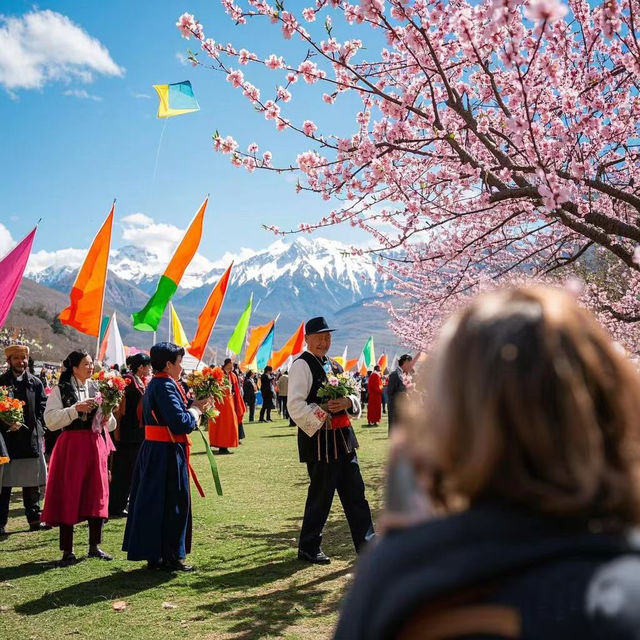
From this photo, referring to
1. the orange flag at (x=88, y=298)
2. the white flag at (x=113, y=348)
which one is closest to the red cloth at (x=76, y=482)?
the orange flag at (x=88, y=298)

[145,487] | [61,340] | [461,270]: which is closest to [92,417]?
[145,487]

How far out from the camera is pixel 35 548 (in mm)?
7219

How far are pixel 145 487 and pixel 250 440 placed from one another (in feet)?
42.8

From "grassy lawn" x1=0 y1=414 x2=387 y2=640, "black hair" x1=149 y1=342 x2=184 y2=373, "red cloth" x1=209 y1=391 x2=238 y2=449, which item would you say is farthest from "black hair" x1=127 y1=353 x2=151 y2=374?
"red cloth" x1=209 y1=391 x2=238 y2=449

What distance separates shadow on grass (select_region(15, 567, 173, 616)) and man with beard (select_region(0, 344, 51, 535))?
261 centimetres

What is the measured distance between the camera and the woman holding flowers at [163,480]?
6.04 meters

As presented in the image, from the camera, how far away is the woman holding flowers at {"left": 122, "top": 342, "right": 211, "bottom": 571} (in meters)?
6.04

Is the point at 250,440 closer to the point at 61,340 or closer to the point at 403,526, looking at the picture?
the point at 403,526

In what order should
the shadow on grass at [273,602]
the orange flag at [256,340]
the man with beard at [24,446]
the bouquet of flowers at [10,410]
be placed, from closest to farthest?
the shadow on grass at [273,602] → the bouquet of flowers at [10,410] → the man with beard at [24,446] → the orange flag at [256,340]

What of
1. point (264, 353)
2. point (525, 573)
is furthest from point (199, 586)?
point (264, 353)

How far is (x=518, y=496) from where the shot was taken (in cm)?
112

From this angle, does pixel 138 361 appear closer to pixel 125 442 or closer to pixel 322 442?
pixel 125 442

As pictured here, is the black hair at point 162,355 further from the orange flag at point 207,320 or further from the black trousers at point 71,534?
the orange flag at point 207,320

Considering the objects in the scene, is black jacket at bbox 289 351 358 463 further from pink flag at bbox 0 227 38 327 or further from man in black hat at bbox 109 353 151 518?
pink flag at bbox 0 227 38 327
